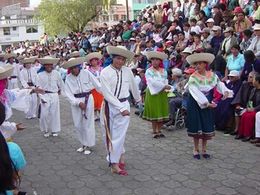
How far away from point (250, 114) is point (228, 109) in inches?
30.1

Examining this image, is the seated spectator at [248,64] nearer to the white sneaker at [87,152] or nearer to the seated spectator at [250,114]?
the seated spectator at [250,114]

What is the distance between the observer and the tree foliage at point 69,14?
41.4 metres

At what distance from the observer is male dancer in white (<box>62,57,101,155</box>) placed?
747 centimetres

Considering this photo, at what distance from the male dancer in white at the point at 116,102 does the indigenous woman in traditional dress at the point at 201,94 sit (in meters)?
1.12

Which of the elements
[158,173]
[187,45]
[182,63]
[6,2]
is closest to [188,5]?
[187,45]

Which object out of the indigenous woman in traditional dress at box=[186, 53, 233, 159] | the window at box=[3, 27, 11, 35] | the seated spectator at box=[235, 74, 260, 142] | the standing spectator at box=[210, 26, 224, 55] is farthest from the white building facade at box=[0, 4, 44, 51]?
the indigenous woman in traditional dress at box=[186, 53, 233, 159]

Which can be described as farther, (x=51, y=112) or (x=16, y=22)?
(x=16, y=22)

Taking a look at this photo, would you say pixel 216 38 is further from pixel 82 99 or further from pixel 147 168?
pixel 147 168

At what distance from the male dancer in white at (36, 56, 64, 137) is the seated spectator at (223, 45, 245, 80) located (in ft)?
12.2

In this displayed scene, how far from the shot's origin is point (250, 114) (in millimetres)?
7605

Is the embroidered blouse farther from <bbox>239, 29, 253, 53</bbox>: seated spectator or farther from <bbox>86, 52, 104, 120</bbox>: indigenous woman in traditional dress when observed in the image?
<bbox>86, 52, 104, 120</bbox>: indigenous woman in traditional dress

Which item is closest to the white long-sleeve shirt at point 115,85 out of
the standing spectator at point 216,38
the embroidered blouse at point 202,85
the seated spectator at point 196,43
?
the embroidered blouse at point 202,85

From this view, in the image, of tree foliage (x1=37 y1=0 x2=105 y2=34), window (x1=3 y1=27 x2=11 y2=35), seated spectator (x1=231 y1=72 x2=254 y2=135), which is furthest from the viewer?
window (x1=3 y1=27 x2=11 y2=35)

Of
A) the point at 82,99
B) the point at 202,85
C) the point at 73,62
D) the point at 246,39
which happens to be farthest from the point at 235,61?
the point at 73,62
